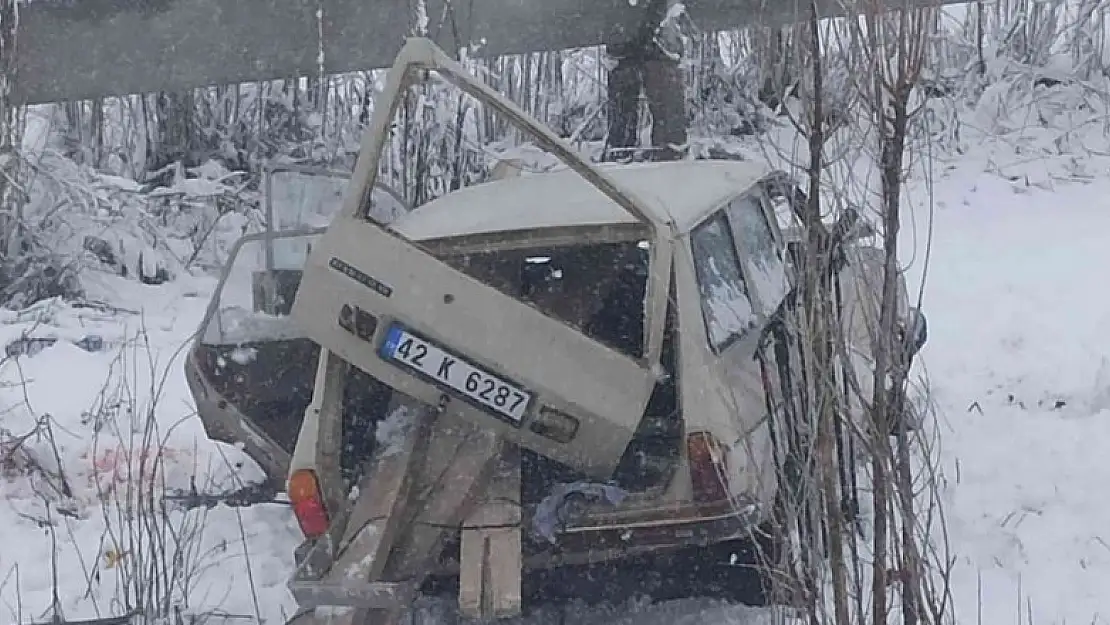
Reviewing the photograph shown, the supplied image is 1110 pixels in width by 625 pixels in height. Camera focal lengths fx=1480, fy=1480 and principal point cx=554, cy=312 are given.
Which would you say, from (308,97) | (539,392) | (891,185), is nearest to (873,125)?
(891,185)

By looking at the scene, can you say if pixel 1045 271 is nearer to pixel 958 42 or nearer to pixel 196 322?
pixel 958 42

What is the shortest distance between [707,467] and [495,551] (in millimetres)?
739

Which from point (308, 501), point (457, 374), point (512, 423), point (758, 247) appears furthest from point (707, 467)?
point (758, 247)

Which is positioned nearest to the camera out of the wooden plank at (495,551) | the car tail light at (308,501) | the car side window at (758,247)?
the wooden plank at (495,551)

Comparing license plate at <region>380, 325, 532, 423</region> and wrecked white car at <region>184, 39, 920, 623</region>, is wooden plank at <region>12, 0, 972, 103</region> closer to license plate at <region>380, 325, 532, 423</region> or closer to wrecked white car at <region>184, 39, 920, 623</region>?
wrecked white car at <region>184, 39, 920, 623</region>

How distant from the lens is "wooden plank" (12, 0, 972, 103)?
998cm

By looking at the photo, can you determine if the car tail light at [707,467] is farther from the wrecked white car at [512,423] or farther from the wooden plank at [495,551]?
the wooden plank at [495,551]

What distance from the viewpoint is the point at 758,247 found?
6133 mm

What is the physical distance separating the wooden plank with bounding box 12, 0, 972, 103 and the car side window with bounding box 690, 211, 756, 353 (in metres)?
A: 4.39

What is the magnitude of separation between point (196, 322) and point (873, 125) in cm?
764

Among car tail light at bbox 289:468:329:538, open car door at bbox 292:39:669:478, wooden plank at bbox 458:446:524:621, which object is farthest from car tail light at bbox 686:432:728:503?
car tail light at bbox 289:468:329:538

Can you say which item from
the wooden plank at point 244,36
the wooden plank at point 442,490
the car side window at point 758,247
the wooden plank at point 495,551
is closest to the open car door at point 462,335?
the wooden plank at point 442,490

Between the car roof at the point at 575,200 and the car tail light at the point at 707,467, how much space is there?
0.75m

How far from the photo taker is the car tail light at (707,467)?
186 inches
